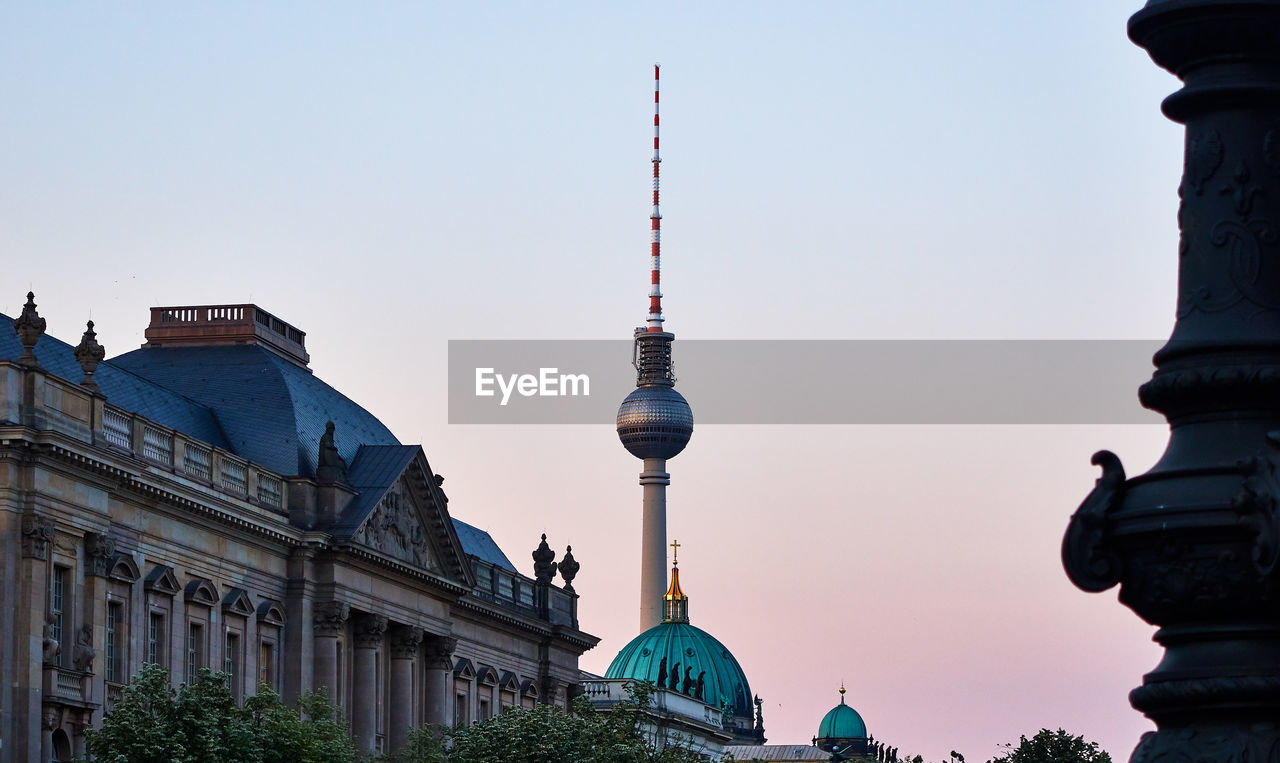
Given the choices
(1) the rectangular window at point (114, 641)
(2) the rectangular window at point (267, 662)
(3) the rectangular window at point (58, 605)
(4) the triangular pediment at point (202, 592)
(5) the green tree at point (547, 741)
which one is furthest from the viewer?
(2) the rectangular window at point (267, 662)

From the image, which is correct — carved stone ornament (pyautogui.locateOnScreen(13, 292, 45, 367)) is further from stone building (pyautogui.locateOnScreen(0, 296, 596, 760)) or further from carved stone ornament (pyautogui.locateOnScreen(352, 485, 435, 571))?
carved stone ornament (pyautogui.locateOnScreen(352, 485, 435, 571))

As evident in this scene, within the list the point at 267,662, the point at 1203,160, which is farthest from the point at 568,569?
the point at 1203,160

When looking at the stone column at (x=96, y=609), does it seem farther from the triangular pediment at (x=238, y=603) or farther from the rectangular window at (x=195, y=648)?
the triangular pediment at (x=238, y=603)

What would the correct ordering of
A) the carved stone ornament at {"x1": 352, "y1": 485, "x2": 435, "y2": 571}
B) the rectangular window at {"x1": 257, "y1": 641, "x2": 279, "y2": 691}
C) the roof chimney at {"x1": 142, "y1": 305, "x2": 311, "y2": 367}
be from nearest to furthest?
1. the rectangular window at {"x1": 257, "y1": 641, "x2": 279, "y2": 691}
2. the carved stone ornament at {"x1": 352, "y1": 485, "x2": 435, "y2": 571}
3. the roof chimney at {"x1": 142, "y1": 305, "x2": 311, "y2": 367}

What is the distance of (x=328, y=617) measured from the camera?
290ft

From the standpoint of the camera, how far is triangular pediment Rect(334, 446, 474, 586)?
90.4 m

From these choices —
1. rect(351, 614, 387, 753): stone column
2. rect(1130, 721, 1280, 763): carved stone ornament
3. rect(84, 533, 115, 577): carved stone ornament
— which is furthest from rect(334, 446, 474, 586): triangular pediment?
rect(1130, 721, 1280, 763): carved stone ornament

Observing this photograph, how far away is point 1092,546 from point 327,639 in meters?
74.7

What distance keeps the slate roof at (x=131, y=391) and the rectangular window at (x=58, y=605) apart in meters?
6.05

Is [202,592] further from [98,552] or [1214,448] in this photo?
[1214,448]

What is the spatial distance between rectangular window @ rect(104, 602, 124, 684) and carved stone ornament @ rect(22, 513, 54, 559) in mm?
5518

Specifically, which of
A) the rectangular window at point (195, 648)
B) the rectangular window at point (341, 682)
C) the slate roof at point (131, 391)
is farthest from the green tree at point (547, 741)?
the slate roof at point (131, 391)

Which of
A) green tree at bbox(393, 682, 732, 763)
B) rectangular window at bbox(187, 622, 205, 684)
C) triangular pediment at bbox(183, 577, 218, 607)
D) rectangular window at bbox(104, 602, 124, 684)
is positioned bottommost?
green tree at bbox(393, 682, 732, 763)

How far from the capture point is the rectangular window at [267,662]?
85.6 metres
